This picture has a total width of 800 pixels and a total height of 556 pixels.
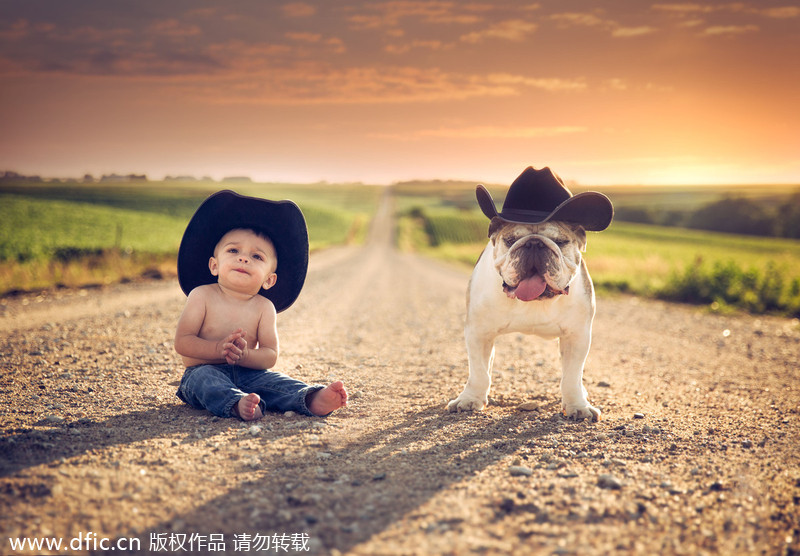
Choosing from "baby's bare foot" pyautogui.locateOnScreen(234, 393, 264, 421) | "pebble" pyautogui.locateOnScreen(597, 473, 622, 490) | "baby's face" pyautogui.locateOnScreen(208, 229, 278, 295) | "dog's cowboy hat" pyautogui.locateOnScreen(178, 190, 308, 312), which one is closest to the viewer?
"pebble" pyautogui.locateOnScreen(597, 473, 622, 490)

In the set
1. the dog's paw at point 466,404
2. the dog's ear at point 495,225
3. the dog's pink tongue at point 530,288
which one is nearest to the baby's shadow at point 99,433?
the dog's paw at point 466,404

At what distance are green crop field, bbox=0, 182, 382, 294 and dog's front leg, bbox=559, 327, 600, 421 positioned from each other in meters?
12.4

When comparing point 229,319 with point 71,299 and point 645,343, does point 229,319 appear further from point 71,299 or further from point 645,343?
point 71,299

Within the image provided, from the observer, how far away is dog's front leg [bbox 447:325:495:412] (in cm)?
416

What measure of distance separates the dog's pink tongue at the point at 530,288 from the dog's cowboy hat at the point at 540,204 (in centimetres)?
48

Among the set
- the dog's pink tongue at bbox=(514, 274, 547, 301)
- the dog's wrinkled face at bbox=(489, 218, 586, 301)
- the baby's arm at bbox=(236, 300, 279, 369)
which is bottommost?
the baby's arm at bbox=(236, 300, 279, 369)

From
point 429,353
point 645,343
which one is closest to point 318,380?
point 429,353

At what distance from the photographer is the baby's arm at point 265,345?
4191mm

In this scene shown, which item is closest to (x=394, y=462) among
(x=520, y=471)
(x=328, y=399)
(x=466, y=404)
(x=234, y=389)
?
(x=520, y=471)

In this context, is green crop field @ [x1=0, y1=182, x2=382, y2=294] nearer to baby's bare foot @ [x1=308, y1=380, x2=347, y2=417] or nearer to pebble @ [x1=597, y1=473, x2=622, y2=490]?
baby's bare foot @ [x1=308, y1=380, x2=347, y2=417]

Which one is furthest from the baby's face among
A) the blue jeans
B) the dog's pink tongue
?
the dog's pink tongue

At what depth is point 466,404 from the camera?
14.2 feet

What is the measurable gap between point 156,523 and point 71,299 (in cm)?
1022

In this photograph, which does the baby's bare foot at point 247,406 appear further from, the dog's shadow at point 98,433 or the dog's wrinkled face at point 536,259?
the dog's wrinkled face at point 536,259
